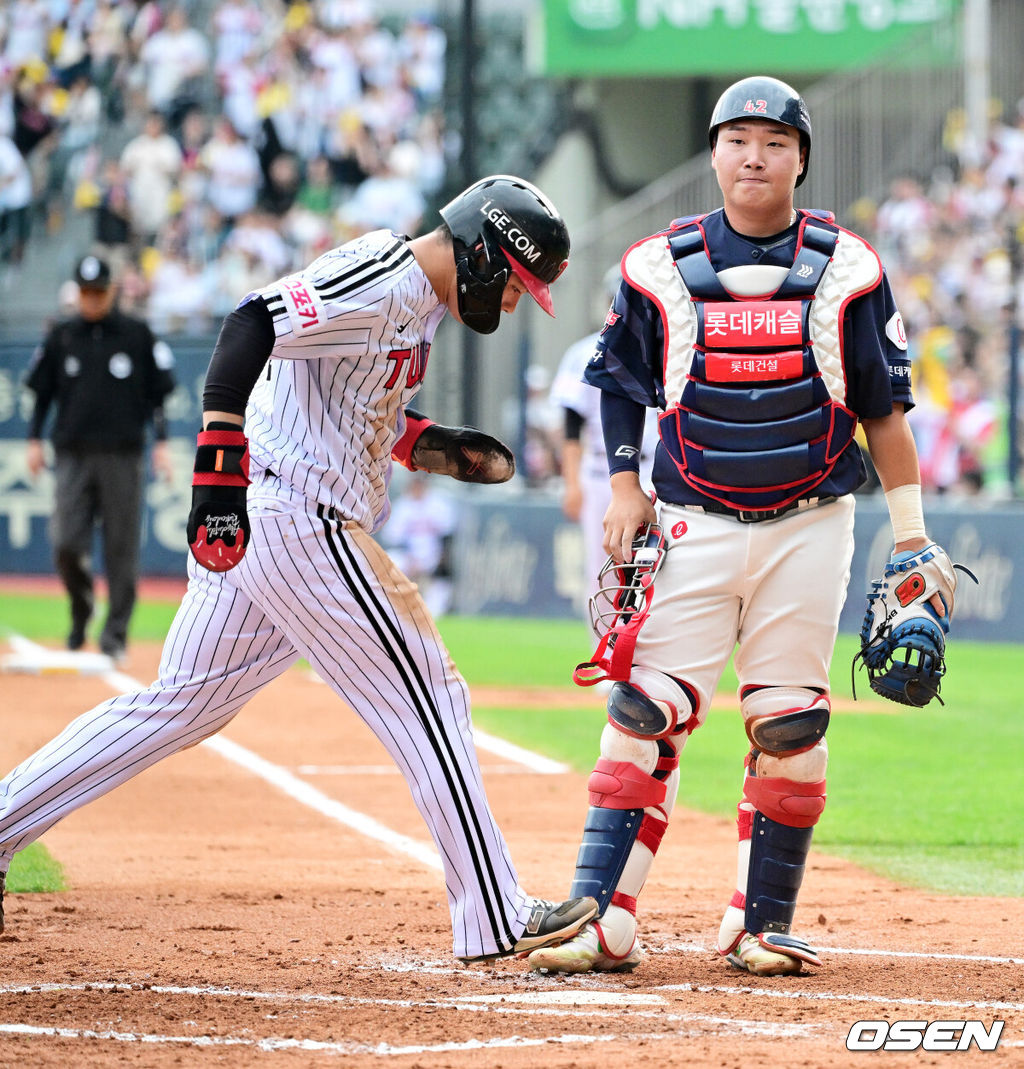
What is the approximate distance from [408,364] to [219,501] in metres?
0.61

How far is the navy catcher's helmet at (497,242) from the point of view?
167 inches

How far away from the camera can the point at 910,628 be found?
4.32 metres

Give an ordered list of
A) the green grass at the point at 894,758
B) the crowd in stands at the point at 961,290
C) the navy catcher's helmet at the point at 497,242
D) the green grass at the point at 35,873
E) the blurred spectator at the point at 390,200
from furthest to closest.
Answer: the blurred spectator at the point at 390,200, the crowd in stands at the point at 961,290, the green grass at the point at 894,758, the green grass at the point at 35,873, the navy catcher's helmet at the point at 497,242

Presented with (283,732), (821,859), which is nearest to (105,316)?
(283,732)

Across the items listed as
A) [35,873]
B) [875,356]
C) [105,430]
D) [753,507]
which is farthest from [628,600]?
[105,430]

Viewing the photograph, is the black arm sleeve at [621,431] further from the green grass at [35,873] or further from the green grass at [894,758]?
the green grass at [35,873]

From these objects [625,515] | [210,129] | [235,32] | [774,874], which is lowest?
[774,874]

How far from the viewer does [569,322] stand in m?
18.5

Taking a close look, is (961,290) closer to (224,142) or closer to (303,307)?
(224,142)

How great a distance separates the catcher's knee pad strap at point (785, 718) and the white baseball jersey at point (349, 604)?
27.7 inches

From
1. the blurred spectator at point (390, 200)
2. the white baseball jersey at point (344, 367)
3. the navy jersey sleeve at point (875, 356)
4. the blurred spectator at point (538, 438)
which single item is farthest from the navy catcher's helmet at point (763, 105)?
the blurred spectator at point (390, 200)

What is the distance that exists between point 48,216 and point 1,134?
125 centimetres

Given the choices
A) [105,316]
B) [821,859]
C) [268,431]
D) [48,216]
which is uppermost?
[48,216]

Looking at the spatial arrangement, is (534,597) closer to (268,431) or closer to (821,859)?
(821,859)
